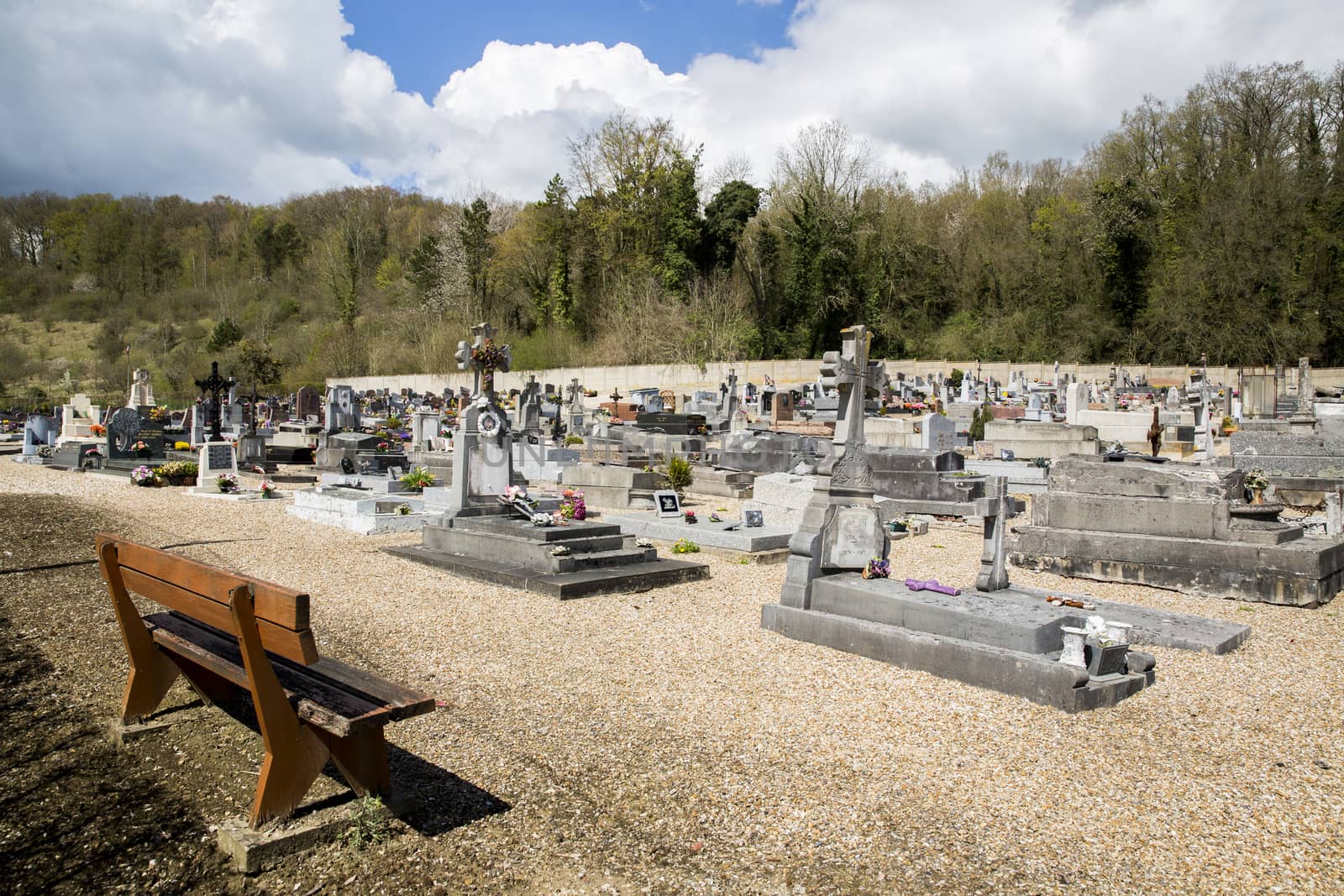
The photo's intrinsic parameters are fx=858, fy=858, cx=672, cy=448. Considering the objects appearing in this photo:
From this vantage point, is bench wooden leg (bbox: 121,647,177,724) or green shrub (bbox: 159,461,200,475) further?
green shrub (bbox: 159,461,200,475)

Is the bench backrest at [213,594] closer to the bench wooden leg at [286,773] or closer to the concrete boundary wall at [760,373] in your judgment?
the bench wooden leg at [286,773]

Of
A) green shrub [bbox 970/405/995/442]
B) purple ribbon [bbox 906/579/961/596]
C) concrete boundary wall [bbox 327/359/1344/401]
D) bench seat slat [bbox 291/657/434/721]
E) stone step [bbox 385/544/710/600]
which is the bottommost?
stone step [bbox 385/544/710/600]

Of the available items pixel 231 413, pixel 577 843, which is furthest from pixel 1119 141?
pixel 577 843

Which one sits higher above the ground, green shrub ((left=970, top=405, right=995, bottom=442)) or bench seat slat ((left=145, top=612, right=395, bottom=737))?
green shrub ((left=970, top=405, right=995, bottom=442))

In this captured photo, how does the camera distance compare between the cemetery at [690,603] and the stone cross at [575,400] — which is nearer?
the cemetery at [690,603]

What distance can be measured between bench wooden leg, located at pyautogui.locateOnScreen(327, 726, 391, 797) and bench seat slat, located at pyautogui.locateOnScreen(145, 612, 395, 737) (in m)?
0.18

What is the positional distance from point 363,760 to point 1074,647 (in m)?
4.16

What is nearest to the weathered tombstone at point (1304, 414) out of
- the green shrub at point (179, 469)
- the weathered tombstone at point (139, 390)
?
the green shrub at point (179, 469)

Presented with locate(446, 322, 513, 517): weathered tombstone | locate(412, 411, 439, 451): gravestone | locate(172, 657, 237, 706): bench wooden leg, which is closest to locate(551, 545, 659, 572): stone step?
locate(446, 322, 513, 517): weathered tombstone

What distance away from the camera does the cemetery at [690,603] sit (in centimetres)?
362

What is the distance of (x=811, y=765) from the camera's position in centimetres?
418

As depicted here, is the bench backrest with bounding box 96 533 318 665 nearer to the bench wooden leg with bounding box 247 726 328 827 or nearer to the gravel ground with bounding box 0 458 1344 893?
the bench wooden leg with bounding box 247 726 328 827

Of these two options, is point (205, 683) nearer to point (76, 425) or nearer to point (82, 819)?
point (82, 819)

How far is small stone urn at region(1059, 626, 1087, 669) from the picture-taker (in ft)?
17.3
